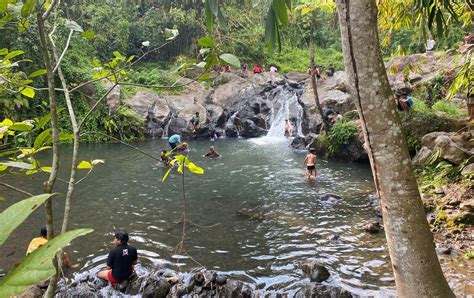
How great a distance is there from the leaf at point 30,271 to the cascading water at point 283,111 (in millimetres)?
21442

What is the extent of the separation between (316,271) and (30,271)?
19.4 ft

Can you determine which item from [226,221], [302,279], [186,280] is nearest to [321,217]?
[226,221]

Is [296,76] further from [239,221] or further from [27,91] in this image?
[27,91]

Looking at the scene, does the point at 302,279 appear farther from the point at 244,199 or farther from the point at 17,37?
the point at 17,37

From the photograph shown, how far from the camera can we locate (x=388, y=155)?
8.22 feet

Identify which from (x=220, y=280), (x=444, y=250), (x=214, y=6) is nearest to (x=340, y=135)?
(x=444, y=250)

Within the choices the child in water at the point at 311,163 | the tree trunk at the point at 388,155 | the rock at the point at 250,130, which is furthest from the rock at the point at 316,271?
the rock at the point at 250,130

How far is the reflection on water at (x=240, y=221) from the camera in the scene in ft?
21.4

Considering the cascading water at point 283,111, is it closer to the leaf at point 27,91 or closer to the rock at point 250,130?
the rock at point 250,130

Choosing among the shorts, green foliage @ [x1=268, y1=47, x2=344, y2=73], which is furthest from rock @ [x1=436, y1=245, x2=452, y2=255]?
green foliage @ [x1=268, y1=47, x2=344, y2=73]

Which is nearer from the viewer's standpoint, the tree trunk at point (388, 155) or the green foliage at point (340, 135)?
the tree trunk at point (388, 155)

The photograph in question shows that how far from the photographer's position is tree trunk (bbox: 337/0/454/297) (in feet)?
7.94

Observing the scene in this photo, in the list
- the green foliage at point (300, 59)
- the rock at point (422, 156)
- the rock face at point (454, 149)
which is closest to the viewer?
the rock face at point (454, 149)

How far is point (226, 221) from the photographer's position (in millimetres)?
8867
